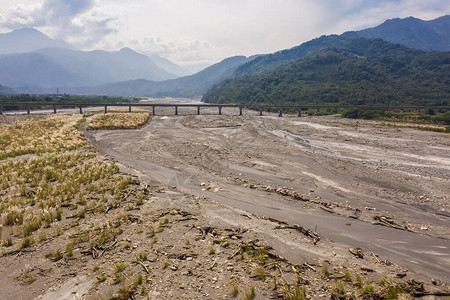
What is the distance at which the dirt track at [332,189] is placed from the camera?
10.4m

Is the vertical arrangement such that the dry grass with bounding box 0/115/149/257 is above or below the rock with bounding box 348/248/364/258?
above

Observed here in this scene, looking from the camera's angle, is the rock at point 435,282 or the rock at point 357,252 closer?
the rock at point 435,282

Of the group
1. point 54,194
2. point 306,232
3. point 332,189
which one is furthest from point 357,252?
point 54,194

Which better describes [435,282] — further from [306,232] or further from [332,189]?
[332,189]

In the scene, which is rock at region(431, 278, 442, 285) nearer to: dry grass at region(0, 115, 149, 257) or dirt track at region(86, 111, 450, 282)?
dirt track at region(86, 111, 450, 282)

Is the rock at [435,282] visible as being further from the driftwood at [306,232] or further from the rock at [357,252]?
the driftwood at [306,232]

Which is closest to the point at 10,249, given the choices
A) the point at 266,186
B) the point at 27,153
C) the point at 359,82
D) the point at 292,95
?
the point at 266,186

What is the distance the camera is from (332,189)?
1830 cm

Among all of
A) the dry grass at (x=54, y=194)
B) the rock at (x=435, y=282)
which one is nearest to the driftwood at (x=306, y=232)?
the rock at (x=435, y=282)

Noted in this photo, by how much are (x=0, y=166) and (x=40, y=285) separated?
1918 cm

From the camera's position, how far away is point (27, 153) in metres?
25.8

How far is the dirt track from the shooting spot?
1045 cm

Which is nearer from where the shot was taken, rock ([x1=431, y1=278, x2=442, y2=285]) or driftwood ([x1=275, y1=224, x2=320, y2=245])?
rock ([x1=431, y1=278, x2=442, y2=285])

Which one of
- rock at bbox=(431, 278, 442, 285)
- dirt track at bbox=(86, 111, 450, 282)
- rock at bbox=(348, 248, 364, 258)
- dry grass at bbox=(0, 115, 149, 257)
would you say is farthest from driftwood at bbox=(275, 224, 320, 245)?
dry grass at bbox=(0, 115, 149, 257)
